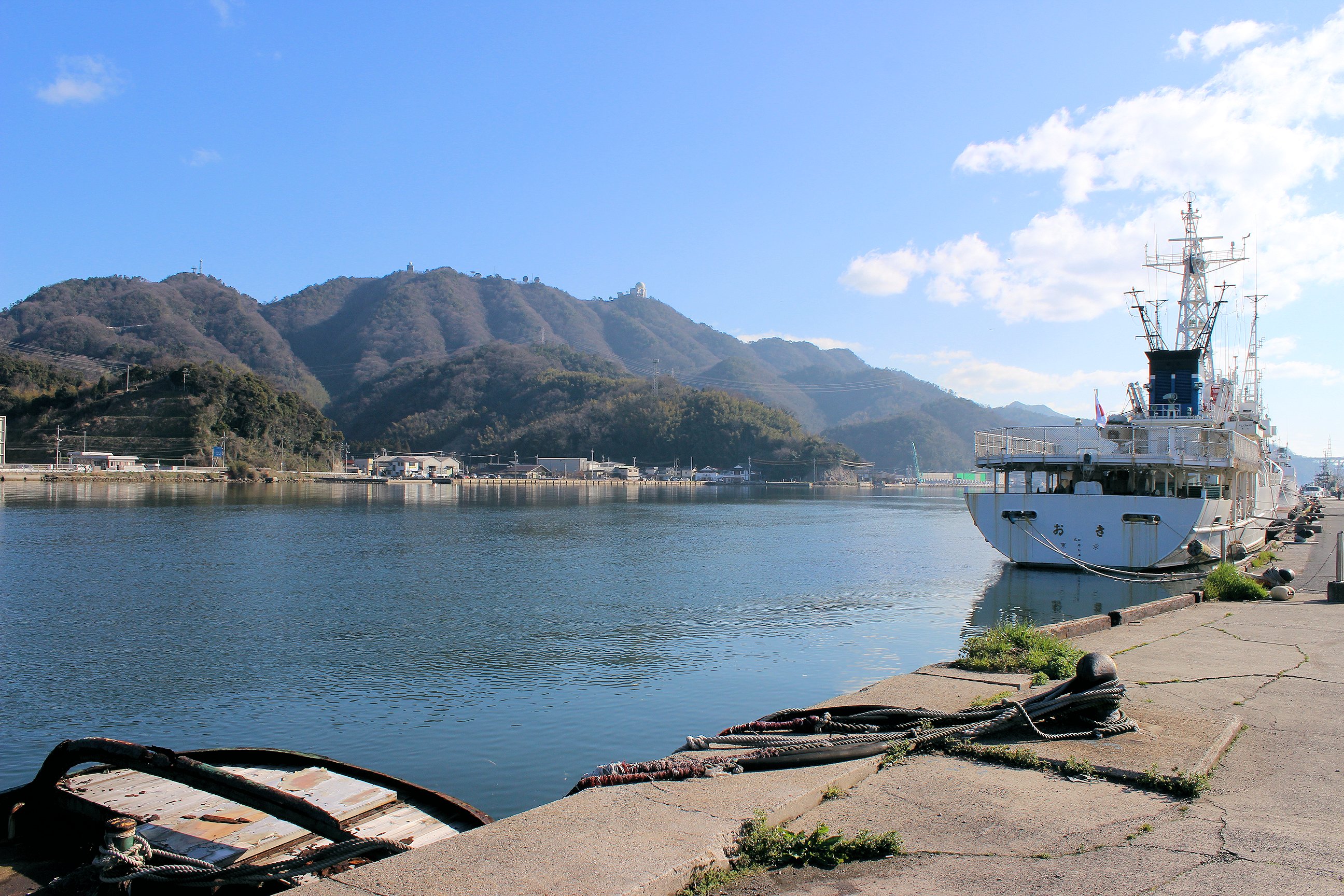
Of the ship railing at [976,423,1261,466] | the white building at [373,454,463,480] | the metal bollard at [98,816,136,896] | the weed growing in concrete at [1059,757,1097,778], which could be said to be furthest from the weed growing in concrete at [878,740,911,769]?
the white building at [373,454,463,480]

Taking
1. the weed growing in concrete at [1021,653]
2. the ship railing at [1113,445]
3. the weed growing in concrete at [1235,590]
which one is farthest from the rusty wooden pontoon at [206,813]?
the ship railing at [1113,445]

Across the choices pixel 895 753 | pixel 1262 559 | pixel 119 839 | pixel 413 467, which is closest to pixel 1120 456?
pixel 1262 559

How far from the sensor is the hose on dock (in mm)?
5965

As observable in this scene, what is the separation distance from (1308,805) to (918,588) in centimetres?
2277

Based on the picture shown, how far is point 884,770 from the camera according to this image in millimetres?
5883

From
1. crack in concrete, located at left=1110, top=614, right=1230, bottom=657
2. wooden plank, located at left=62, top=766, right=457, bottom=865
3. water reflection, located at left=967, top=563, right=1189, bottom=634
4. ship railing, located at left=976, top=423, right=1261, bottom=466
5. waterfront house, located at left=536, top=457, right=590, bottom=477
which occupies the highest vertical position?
ship railing, located at left=976, top=423, right=1261, bottom=466

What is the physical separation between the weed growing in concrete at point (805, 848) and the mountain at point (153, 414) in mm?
143057

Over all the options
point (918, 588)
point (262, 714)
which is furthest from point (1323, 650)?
point (918, 588)

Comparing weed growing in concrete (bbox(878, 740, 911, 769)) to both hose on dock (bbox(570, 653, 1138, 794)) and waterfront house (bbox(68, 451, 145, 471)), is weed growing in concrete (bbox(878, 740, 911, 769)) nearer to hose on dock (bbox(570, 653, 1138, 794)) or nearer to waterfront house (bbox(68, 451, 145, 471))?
hose on dock (bbox(570, 653, 1138, 794))

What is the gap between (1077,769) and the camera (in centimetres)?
570

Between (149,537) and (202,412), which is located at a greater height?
(202,412)

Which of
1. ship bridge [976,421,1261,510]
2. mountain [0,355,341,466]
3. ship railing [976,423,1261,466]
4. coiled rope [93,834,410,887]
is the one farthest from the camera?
mountain [0,355,341,466]

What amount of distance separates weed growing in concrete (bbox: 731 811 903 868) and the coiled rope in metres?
2.25

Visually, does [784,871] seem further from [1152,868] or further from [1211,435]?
[1211,435]
